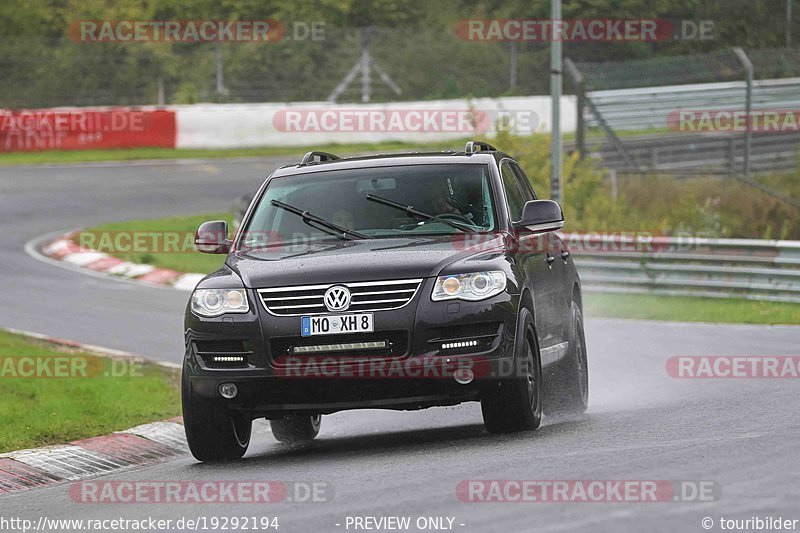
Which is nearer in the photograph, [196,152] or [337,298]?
[337,298]

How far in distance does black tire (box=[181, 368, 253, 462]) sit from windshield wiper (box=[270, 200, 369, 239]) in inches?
51.8

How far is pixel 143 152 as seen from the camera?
40.6m

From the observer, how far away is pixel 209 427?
31.2ft

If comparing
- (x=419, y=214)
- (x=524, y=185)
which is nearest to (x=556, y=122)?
(x=524, y=185)

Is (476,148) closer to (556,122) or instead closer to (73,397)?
(73,397)

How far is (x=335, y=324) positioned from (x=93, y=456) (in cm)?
232

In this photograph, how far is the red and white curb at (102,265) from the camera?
921 inches

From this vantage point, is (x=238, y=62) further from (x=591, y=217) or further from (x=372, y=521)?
(x=372, y=521)

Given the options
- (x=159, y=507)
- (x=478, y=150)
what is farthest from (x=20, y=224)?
(x=159, y=507)

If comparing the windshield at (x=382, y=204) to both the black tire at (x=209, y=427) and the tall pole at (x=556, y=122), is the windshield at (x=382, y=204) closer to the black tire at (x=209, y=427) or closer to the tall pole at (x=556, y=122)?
the black tire at (x=209, y=427)

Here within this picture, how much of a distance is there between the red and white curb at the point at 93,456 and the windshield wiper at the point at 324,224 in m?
1.91

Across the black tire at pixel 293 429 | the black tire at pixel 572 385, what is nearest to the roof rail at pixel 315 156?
the black tire at pixel 293 429

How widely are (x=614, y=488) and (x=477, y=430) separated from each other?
321 cm

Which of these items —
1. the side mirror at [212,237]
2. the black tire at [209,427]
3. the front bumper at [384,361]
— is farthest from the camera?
the side mirror at [212,237]
